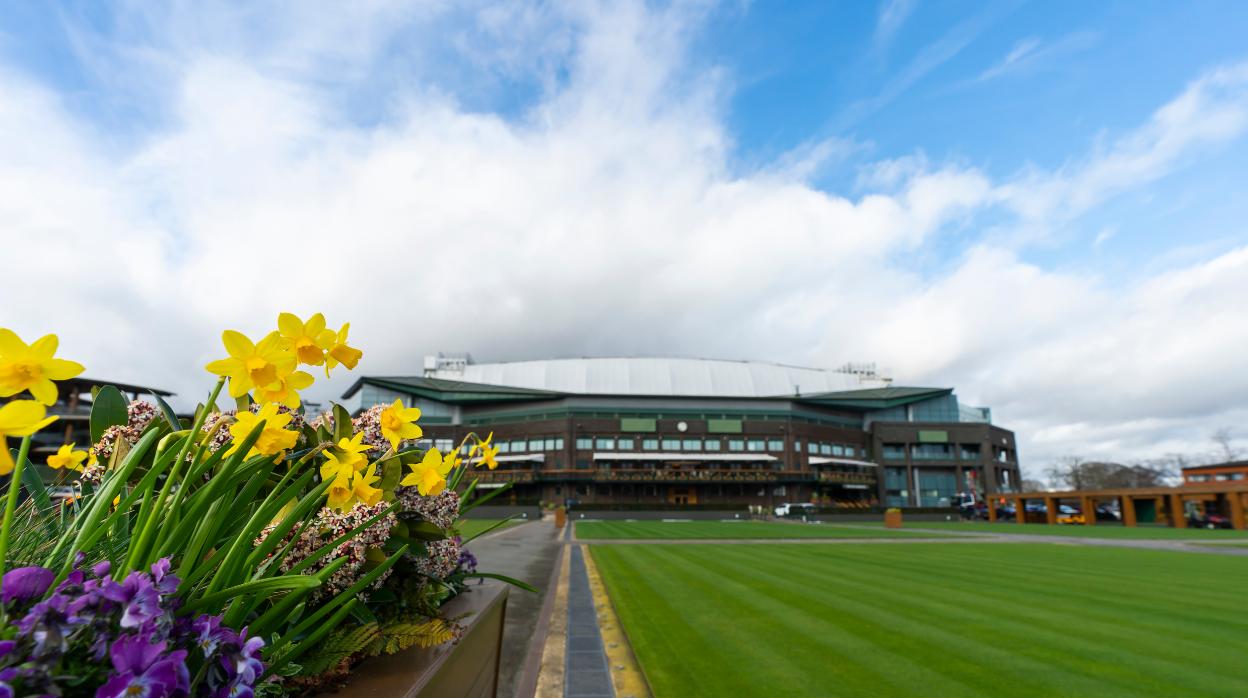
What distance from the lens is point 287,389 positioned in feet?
4.91

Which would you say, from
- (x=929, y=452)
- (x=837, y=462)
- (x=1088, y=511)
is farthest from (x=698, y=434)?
(x=1088, y=511)

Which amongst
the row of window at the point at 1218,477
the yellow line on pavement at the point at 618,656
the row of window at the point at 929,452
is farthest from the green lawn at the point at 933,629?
the row of window at the point at 1218,477

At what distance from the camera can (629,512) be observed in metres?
50.2

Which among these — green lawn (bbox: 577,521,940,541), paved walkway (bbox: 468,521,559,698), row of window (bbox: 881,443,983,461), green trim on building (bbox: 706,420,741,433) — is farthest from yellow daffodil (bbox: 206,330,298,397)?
row of window (bbox: 881,443,983,461)

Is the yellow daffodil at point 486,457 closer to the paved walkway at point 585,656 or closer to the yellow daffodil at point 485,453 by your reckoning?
the yellow daffodil at point 485,453

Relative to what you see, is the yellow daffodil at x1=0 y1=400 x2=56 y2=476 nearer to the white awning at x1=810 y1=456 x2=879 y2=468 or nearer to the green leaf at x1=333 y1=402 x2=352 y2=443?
the green leaf at x1=333 y1=402 x2=352 y2=443

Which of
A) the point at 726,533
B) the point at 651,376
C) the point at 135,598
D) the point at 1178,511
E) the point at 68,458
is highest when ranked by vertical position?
the point at 651,376

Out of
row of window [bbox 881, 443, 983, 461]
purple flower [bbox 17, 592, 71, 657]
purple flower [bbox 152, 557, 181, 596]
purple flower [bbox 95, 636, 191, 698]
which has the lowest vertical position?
purple flower [bbox 95, 636, 191, 698]

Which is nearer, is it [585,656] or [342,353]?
[342,353]

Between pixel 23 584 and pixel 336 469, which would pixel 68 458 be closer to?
pixel 336 469

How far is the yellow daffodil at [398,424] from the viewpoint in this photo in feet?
6.49

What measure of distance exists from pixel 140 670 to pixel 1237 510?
5237 cm

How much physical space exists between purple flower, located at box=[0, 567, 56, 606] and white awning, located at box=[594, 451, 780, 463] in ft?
209

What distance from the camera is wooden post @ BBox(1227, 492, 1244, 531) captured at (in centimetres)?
3647
